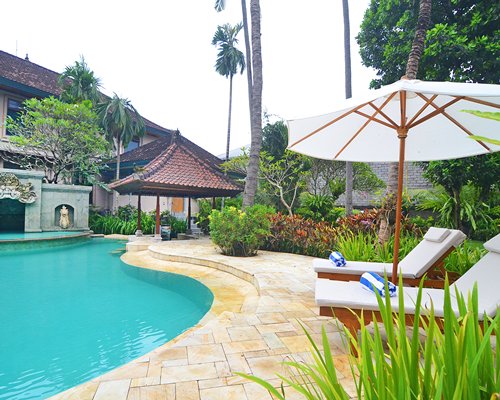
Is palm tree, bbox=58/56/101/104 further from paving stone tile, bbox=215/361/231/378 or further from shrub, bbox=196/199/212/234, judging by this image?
paving stone tile, bbox=215/361/231/378

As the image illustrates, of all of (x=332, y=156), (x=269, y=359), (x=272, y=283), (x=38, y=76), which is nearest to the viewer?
(x=269, y=359)

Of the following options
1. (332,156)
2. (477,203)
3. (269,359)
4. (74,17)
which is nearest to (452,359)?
(269,359)

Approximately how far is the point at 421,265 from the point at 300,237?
4814mm

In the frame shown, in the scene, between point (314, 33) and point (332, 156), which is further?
point (314, 33)

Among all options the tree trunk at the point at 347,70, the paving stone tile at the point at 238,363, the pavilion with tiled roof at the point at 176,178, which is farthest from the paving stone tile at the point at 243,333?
the tree trunk at the point at 347,70

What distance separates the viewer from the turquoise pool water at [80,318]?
3236 mm

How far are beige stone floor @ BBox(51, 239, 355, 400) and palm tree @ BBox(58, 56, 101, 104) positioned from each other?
654 inches

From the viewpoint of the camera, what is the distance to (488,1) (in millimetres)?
7770

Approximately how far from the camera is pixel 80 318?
15.4ft

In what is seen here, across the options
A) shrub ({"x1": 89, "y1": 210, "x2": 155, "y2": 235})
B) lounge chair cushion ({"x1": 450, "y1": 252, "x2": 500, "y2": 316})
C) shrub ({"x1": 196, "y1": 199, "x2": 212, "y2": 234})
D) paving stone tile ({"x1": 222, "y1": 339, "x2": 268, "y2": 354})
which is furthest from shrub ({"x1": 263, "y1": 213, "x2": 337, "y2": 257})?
shrub ({"x1": 89, "y1": 210, "x2": 155, "y2": 235})

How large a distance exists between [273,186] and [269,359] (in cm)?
1223

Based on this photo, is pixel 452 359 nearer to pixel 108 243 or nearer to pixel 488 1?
pixel 488 1

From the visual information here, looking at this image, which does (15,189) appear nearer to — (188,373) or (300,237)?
(300,237)

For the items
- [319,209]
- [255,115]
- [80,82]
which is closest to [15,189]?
[80,82]
